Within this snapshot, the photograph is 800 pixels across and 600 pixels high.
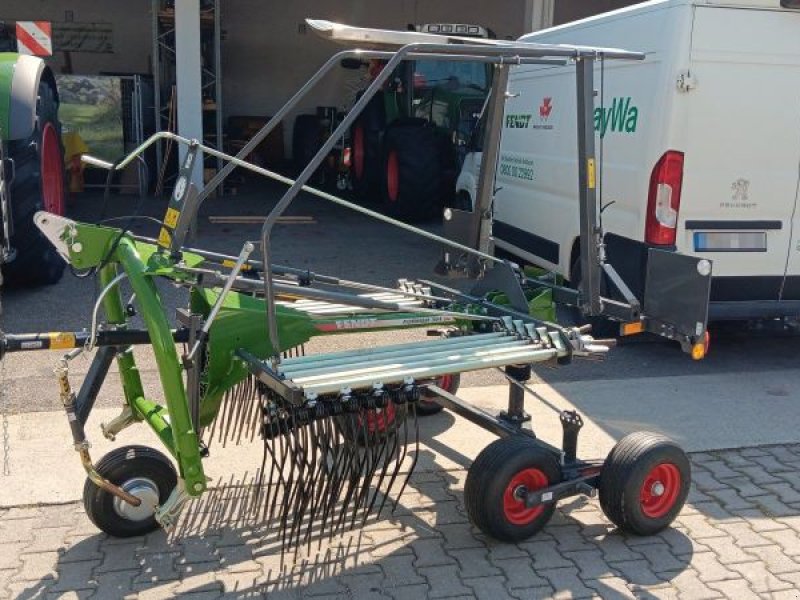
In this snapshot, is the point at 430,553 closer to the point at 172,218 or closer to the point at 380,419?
the point at 380,419

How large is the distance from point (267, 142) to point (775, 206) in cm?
1276

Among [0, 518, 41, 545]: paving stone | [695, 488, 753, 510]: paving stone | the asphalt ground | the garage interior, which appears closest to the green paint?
the asphalt ground

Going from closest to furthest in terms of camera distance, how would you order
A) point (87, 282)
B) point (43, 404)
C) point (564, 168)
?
1. point (43, 404)
2. point (564, 168)
3. point (87, 282)

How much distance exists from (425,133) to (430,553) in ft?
25.0

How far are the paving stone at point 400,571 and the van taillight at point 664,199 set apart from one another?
2.74 meters

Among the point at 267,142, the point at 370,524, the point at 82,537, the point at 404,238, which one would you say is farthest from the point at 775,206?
the point at 267,142

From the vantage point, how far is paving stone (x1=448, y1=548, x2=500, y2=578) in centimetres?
322

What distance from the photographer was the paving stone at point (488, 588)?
308cm

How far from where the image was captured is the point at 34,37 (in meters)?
8.20

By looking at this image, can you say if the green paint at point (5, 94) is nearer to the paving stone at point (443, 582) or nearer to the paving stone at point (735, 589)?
the paving stone at point (443, 582)

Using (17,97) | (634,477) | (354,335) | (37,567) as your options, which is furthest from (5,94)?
(634,477)

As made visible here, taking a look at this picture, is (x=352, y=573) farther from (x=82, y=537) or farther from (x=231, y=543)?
(x=82, y=537)

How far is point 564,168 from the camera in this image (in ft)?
20.7

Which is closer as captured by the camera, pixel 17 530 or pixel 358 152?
pixel 17 530
